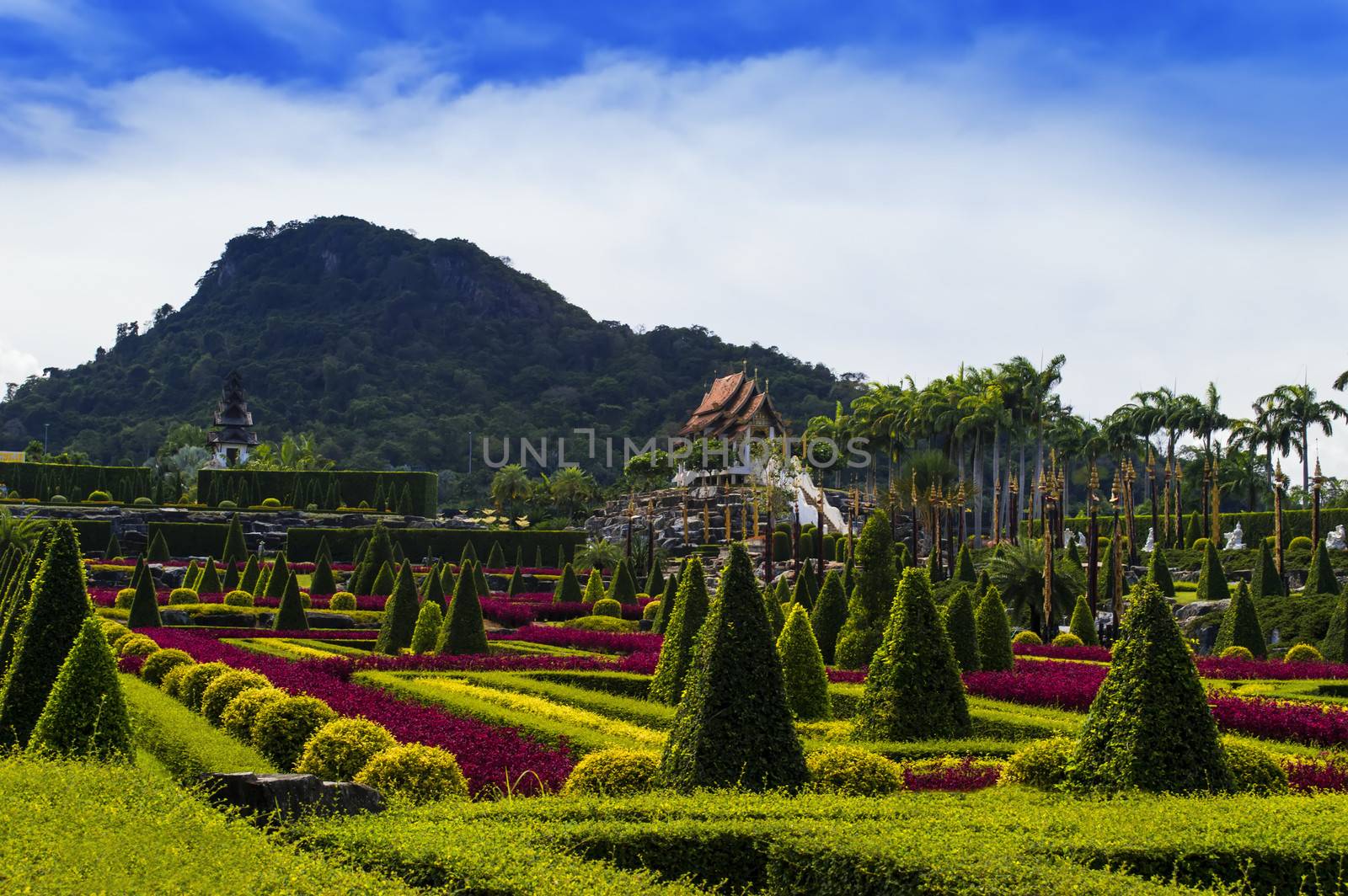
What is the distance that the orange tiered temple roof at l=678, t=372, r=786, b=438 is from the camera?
285 feet

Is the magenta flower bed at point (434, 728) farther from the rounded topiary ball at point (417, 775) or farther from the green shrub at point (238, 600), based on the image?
the green shrub at point (238, 600)

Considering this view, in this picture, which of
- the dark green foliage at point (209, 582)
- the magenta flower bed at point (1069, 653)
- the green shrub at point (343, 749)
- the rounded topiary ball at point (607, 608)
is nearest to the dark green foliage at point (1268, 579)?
the magenta flower bed at point (1069, 653)

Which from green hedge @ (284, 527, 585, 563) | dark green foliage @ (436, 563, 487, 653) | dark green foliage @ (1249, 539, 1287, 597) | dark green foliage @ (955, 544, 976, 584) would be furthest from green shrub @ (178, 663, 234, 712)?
green hedge @ (284, 527, 585, 563)

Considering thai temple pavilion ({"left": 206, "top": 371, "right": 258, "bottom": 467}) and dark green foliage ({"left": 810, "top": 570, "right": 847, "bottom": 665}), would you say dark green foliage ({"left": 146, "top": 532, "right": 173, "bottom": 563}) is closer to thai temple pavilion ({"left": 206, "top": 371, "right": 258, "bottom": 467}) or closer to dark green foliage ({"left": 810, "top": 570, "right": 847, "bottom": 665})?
thai temple pavilion ({"left": 206, "top": 371, "right": 258, "bottom": 467})

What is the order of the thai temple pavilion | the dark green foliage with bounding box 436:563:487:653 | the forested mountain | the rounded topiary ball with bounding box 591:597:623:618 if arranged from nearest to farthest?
the dark green foliage with bounding box 436:563:487:653
the rounded topiary ball with bounding box 591:597:623:618
the thai temple pavilion
the forested mountain

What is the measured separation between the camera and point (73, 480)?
66.8 meters

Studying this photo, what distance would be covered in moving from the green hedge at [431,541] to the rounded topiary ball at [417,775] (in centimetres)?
4673

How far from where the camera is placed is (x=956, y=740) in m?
14.4

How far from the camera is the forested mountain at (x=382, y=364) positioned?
4796 inches

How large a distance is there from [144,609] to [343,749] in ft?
71.2

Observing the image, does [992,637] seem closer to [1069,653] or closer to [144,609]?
[1069,653]

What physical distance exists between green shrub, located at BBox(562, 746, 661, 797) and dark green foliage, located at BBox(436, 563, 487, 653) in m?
14.9

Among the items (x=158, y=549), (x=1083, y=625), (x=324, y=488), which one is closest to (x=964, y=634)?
(x=1083, y=625)

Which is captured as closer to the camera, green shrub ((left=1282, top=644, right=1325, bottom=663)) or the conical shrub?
green shrub ((left=1282, top=644, right=1325, bottom=663))
